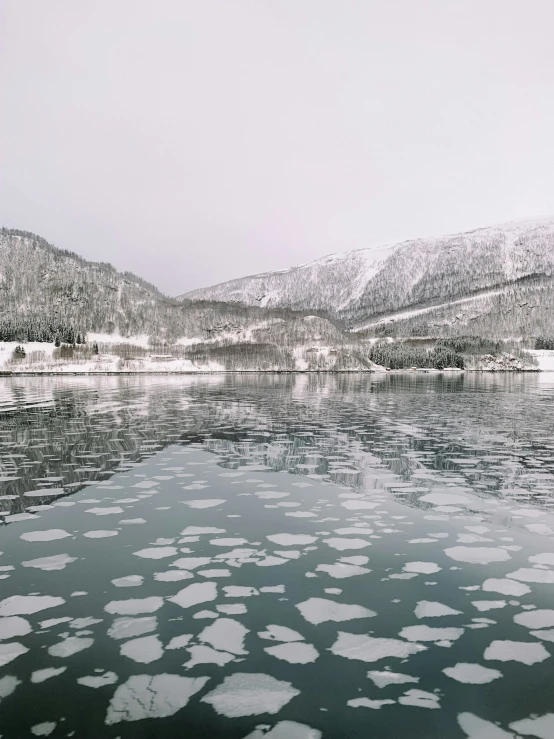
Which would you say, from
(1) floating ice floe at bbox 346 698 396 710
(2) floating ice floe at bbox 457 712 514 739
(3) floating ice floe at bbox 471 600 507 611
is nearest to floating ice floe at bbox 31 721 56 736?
(1) floating ice floe at bbox 346 698 396 710

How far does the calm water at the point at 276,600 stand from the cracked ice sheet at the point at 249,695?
0.06ft

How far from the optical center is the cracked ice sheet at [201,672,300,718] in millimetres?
4727

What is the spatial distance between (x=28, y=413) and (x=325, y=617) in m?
→ 27.8

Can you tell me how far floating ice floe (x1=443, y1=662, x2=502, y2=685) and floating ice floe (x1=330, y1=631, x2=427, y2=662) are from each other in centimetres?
41

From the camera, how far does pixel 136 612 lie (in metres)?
6.45

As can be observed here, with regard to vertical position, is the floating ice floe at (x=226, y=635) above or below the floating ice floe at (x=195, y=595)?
below

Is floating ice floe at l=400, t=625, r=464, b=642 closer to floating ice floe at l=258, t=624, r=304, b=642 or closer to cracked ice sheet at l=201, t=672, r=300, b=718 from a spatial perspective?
floating ice floe at l=258, t=624, r=304, b=642

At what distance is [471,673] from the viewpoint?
5.27 metres

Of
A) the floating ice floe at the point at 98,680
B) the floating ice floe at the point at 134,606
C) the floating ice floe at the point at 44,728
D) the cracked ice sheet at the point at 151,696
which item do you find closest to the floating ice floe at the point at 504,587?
the cracked ice sheet at the point at 151,696

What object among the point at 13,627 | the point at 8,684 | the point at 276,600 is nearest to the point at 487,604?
the point at 276,600

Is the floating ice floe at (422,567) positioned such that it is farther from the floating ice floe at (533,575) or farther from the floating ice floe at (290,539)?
the floating ice floe at (290,539)

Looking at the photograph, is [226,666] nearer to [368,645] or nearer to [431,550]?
[368,645]

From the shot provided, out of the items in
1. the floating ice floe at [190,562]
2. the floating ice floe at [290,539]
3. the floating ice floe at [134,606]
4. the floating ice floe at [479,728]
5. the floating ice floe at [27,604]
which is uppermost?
the floating ice floe at [27,604]

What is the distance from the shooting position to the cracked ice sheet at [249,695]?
4.73 m
